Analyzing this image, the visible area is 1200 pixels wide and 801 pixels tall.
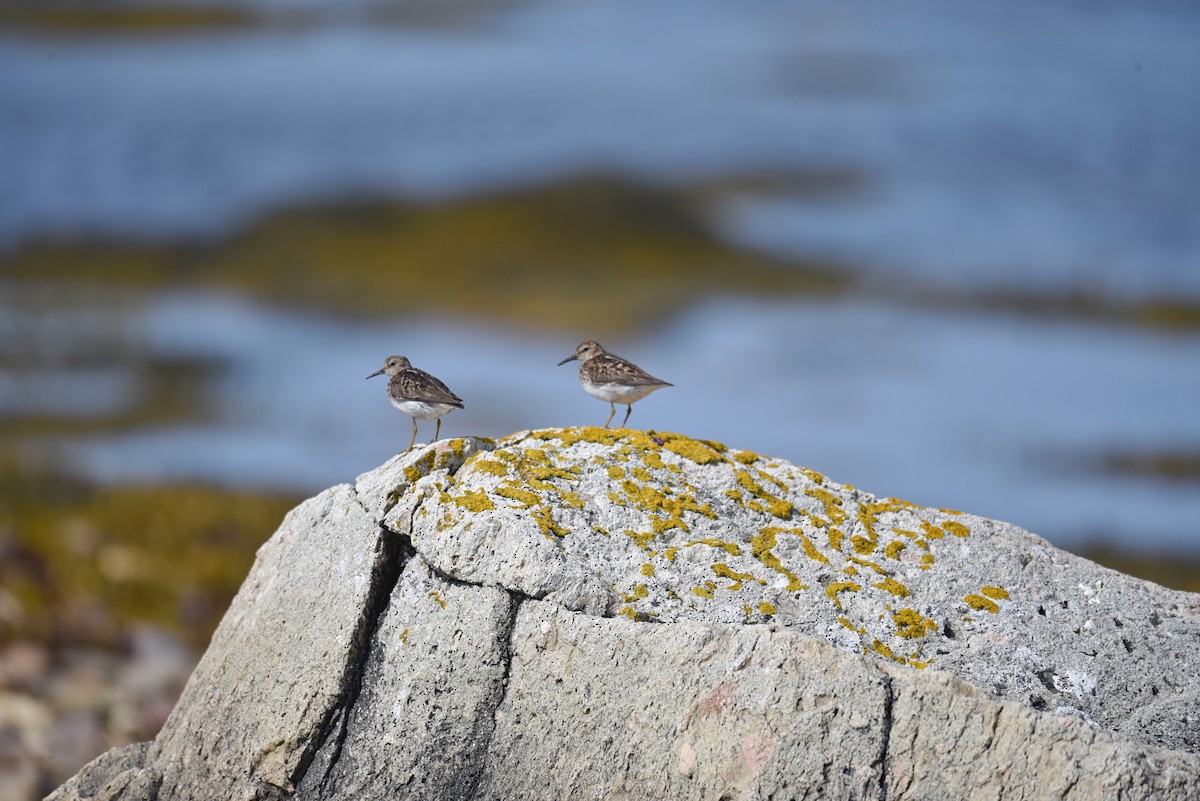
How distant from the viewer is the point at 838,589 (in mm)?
9547

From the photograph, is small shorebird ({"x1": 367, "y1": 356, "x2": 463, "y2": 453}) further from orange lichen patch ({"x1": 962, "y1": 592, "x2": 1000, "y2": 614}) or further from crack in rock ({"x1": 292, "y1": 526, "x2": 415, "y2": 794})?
orange lichen patch ({"x1": 962, "y1": 592, "x2": 1000, "y2": 614})

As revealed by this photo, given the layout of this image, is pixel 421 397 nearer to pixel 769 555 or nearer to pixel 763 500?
pixel 763 500

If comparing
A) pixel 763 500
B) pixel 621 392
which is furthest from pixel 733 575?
pixel 621 392

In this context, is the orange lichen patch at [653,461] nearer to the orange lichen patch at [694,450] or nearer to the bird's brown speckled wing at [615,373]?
the orange lichen patch at [694,450]

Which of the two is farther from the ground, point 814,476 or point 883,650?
point 814,476

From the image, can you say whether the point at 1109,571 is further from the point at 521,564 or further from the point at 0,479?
the point at 0,479

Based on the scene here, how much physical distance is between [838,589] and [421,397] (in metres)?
4.44

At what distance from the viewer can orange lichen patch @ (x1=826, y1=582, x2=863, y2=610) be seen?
947 centimetres

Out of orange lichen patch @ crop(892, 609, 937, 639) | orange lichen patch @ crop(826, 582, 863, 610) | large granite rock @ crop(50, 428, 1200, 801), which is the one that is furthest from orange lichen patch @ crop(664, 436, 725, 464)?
orange lichen patch @ crop(892, 609, 937, 639)

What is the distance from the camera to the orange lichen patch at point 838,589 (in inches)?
373

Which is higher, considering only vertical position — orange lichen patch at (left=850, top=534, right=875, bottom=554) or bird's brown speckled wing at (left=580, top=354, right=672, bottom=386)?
bird's brown speckled wing at (left=580, top=354, right=672, bottom=386)

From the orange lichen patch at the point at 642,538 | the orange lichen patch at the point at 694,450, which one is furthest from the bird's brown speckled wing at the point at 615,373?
the orange lichen patch at the point at 642,538

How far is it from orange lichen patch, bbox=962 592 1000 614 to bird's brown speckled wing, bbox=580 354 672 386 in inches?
161

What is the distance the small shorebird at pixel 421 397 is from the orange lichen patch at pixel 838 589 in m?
3.93
